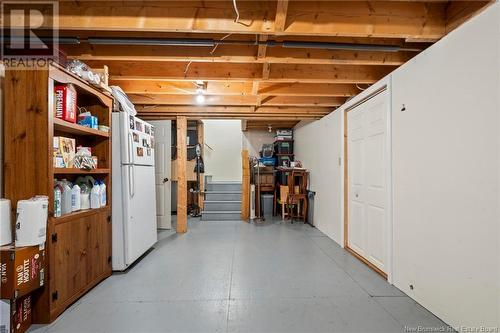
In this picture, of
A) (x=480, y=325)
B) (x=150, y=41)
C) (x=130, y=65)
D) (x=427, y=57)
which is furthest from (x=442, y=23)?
(x=130, y=65)

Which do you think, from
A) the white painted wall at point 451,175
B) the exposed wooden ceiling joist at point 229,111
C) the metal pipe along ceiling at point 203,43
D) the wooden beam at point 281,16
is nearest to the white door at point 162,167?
the exposed wooden ceiling joist at point 229,111

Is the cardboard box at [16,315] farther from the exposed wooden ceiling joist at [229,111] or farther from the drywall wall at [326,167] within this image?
the drywall wall at [326,167]

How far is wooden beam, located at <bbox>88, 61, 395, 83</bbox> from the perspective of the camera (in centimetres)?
278

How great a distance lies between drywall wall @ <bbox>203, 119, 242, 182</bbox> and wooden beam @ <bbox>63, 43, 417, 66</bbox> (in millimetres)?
5411

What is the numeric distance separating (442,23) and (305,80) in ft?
4.28

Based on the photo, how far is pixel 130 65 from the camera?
9.09ft

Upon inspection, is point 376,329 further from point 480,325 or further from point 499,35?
point 499,35

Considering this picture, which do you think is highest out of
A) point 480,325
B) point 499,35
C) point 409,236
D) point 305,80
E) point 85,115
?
point 305,80

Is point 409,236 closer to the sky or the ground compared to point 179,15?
closer to the ground

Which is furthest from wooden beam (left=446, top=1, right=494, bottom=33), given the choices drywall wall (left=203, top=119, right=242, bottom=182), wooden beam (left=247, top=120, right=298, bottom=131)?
drywall wall (left=203, top=119, right=242, bottom=182)

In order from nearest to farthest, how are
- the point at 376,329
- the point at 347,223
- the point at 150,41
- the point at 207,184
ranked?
the point at 376,329, the point at 150,41, the point at 347,223, the point at 207,184

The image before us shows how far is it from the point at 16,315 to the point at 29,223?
26.0 inches

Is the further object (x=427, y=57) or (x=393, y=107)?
(x=393, y=107)

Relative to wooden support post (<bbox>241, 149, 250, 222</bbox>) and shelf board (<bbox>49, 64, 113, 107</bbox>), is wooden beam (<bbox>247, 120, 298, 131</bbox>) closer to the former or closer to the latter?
wooden support post (<bbox>241, 149, 250, 222</bbox>)
